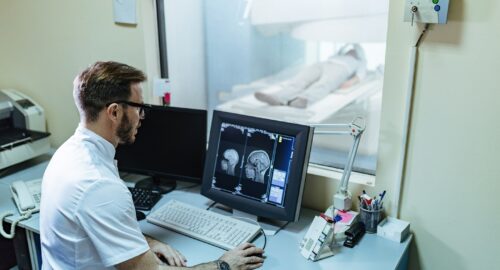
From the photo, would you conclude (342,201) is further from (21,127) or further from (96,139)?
(21,127)

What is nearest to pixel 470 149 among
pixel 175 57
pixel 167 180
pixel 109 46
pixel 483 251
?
pixel 483 251

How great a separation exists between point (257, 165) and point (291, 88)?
4.08 ft

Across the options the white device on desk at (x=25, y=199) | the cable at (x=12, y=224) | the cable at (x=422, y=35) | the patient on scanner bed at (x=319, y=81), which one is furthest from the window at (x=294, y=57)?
the cable at (x=12, y=224)

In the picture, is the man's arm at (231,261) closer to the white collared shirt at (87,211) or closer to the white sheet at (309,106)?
the white collared shirt at (87,211)

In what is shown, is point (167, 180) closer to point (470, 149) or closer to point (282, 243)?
point (282, 243)

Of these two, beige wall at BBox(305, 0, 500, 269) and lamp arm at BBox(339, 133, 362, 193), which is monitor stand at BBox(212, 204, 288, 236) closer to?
lamp arm at BBox(339, 133, 362, 193)

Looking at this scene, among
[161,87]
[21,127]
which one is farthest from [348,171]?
[21,127]

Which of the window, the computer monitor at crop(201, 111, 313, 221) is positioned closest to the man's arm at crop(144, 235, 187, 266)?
the computer monitor at crop(201, 111, 313, 221)

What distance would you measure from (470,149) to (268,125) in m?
0.70

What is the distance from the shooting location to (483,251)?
1.48 m

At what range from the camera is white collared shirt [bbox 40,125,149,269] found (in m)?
1.23

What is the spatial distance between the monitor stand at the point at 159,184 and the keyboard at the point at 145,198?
48mm

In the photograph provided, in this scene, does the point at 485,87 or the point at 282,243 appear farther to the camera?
the point at 282,243

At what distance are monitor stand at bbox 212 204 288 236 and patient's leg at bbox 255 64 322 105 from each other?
1.17 metres
